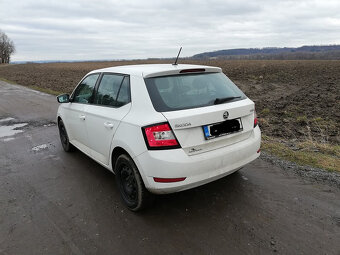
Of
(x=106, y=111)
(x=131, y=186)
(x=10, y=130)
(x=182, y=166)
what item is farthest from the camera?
(x=10, y=130)

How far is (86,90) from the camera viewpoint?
4262mm

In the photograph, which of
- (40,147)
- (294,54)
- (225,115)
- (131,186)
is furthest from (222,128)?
(294,54)

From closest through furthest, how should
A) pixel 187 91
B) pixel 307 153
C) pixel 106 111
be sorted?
pixel 187 91
pixel 106 111
pixel 307 153

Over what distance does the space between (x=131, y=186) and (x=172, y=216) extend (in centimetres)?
63

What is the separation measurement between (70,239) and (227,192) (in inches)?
81.4

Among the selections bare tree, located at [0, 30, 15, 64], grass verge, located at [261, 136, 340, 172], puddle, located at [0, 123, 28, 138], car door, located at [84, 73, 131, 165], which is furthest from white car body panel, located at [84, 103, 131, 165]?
bare tree, located at [0, 30, 15, 64]

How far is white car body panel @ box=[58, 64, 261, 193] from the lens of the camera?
2699 millimetres

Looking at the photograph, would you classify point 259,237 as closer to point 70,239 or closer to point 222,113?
point 222,113

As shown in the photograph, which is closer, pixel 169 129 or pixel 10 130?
pixel 169 129

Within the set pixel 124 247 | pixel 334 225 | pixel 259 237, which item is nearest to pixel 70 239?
pixel 124 247

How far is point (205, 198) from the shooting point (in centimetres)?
348

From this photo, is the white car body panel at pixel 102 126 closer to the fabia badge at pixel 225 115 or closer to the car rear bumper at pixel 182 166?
the car rear bumper at pixel 182 166

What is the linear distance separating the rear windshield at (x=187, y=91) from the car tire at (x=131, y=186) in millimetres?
797

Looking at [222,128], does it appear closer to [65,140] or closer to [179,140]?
[179,140]
